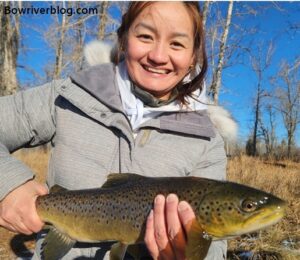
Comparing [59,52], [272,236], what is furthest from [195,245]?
[59,52]

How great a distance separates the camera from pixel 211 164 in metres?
2.84

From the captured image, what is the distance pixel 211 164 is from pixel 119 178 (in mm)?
702

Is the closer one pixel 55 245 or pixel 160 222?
pixel 160 222

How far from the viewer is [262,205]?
220 cm

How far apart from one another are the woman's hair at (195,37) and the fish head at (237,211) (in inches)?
33.3

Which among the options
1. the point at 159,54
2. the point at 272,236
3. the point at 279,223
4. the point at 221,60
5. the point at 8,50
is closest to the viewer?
the point at 159,54

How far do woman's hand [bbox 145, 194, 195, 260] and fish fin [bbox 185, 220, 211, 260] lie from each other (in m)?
0.03

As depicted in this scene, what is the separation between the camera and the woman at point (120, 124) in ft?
8.32

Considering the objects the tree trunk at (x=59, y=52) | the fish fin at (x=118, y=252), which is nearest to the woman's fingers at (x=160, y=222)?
the fish fin at (x=118, y=252)

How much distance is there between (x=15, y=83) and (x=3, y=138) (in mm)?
15732

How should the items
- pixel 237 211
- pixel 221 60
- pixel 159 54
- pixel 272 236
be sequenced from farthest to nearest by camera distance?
pixel 221 60 < pixel 272 236 < pixel 159 54 < pixel 237 211

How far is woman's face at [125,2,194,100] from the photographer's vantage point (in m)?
2.67

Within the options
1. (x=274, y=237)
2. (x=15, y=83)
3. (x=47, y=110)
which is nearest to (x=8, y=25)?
(x=15, y=83)

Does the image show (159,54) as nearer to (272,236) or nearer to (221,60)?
(272,236)
